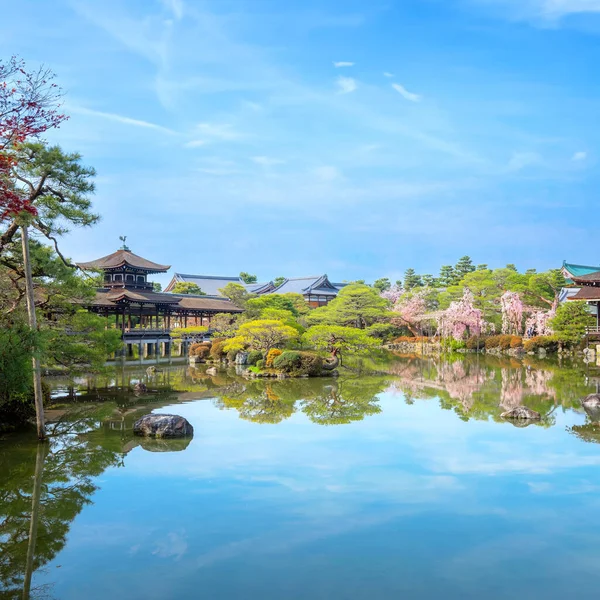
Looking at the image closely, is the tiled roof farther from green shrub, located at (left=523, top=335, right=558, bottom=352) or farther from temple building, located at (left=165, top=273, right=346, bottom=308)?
green shrub, located at (left=523, top=335, right=558, bottom=352)

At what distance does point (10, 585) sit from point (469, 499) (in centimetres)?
539

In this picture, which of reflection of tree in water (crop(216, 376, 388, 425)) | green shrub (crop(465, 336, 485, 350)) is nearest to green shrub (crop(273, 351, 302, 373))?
reflection of tree in water (crop(216, 376, 388, 425))

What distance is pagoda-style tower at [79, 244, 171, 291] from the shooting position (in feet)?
108

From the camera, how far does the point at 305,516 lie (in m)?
Result: 7.05

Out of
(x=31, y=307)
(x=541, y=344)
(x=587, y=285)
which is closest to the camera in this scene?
(x=31, y=307)

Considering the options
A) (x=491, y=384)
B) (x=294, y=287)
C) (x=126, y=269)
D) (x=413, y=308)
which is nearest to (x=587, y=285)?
(x=491, y=384)

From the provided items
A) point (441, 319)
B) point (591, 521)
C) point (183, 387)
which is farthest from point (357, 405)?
point (441, 319)

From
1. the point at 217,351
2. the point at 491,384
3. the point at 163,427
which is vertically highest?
the point at 163,427

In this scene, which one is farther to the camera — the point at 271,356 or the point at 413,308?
the point at 413,308

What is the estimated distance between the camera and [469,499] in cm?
762

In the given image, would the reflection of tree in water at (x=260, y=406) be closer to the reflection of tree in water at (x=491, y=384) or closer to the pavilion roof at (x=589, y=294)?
the reflection of tree in water at (x=491, y=384)

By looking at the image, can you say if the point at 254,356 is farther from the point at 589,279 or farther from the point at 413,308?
the point at 413,308

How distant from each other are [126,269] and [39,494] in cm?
2638

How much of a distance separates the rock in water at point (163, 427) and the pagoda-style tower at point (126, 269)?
2253 cm
